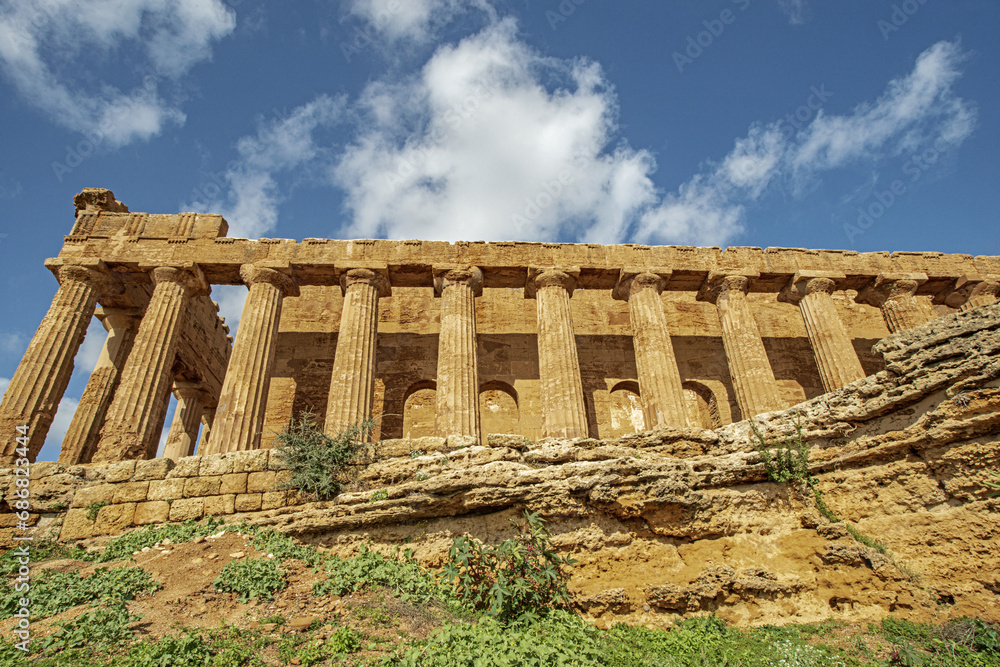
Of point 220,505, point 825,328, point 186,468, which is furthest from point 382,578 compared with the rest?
point 825,328

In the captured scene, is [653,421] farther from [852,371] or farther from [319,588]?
[319,588]

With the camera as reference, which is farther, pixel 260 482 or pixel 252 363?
pixel 252 363

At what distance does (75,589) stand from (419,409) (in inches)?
444

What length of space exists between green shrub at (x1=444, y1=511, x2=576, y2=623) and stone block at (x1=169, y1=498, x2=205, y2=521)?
13.9ft

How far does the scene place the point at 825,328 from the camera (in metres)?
15.7

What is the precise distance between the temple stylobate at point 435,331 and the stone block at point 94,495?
292 cm

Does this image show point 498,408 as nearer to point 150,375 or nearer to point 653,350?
point 653,350

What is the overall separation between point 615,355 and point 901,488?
444 inches

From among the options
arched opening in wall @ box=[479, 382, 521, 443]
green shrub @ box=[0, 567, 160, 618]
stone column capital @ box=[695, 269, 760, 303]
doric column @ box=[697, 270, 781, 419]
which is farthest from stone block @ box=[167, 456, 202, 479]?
stone column capital @ box=[695, 269, 760, 303]

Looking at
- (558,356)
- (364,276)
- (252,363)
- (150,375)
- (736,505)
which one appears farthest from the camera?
(364,276)

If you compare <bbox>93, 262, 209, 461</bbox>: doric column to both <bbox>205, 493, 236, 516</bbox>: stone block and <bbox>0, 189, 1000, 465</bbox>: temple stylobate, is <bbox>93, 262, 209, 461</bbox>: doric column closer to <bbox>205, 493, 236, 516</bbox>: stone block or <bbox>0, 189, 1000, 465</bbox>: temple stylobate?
<bbox>0, 189, 1000, 465</bbox>: temple stylobate

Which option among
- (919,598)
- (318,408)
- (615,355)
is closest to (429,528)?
(919,598)

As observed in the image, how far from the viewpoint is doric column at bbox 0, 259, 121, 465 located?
12.5m

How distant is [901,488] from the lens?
25.7 feet
